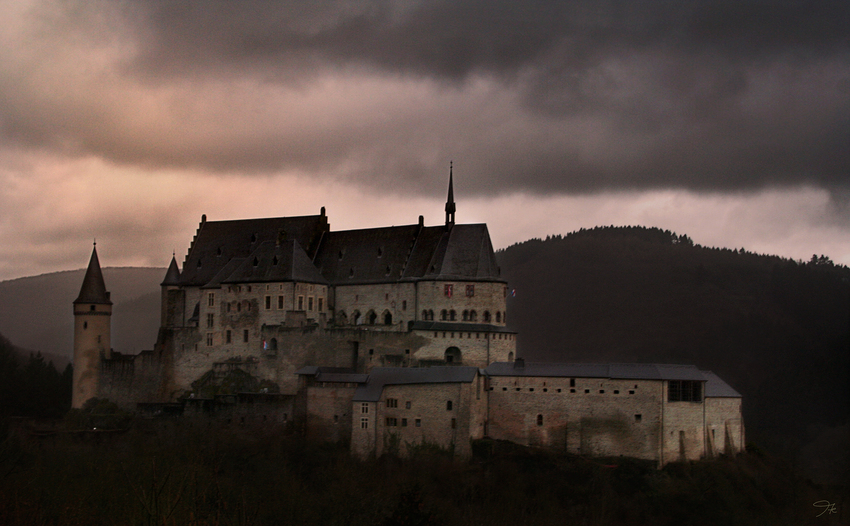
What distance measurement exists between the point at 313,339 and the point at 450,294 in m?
9.23

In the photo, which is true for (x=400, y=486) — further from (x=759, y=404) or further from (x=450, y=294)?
(x=759, y=404)

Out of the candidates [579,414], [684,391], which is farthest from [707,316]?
[579,414]

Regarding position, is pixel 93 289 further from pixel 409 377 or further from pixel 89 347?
pixel 409 377

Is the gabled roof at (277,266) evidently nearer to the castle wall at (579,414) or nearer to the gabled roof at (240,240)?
the gabled roof at (240,240)

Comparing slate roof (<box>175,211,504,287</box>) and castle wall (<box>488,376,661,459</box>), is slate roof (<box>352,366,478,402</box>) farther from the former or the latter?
slate roof (<box>175,211,504,287</box>)

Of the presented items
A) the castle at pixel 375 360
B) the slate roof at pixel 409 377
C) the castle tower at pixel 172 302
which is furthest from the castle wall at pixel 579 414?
the castle tower at pixel 172 302

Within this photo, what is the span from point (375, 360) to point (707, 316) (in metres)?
78.4

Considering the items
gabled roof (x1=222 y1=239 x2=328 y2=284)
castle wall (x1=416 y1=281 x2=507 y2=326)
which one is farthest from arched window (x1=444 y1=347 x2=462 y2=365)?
gabled roof (x1=222 y1=239 x2=328 y2=284)

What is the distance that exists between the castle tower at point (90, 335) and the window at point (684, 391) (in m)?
39.1

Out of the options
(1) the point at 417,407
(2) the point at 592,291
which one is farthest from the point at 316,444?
(2) the point at 592,291

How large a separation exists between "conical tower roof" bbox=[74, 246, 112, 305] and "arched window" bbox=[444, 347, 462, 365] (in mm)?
25848

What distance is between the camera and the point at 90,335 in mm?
73312

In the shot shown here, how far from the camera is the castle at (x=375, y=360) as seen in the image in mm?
56219

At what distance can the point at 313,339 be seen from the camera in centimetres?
6538
